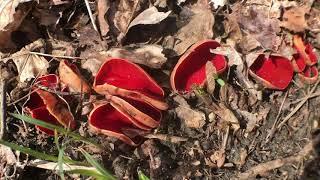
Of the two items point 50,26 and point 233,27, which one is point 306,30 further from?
point 50,26

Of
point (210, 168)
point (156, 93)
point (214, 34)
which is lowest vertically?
point (210, 168)

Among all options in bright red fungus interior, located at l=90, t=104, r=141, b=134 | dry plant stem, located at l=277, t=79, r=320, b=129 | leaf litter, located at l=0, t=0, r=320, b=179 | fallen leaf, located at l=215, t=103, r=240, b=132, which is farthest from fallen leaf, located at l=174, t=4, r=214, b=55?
dry plant stem, located at l=277, t=79, r=320, b=129

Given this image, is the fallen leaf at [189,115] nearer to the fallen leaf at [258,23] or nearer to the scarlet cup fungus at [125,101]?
the scarlet cup fungus at [125,101]

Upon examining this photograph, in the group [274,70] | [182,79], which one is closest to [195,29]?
[182,79]

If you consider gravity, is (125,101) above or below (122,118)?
above

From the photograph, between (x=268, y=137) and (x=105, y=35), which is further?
(x=105, y=35)

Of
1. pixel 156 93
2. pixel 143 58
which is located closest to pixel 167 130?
pixel 156 93

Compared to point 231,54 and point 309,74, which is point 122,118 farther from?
point 309,74
